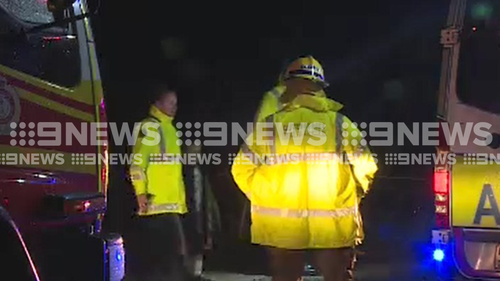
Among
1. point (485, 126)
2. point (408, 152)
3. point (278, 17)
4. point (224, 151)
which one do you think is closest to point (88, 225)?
point (485, 126)

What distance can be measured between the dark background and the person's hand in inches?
115

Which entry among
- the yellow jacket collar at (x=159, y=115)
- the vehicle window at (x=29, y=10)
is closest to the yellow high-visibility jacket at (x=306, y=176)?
the vehicle window at (x=29, y=10)

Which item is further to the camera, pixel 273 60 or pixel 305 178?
pixel 273 60

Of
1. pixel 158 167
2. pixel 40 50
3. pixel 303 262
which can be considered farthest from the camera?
pixel 158 167

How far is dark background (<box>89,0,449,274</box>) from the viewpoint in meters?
10.2

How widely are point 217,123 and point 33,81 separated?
7.14 m

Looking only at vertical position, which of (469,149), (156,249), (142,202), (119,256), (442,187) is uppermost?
(469,149)

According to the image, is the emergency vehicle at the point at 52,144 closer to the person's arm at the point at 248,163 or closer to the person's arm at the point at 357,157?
the person's arm at the point at 248,163

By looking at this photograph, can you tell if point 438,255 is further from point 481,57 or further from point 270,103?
point 270,103

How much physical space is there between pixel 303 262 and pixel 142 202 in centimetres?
198

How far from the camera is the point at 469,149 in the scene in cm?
565

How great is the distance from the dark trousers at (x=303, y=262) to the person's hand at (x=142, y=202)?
1845 millimetres

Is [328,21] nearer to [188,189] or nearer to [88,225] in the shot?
[188,189]

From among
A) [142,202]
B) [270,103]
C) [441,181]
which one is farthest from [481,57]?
[142,202]
